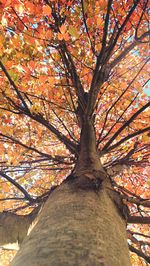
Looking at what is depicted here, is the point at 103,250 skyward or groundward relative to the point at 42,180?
groundward

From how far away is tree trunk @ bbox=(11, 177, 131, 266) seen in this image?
119cm

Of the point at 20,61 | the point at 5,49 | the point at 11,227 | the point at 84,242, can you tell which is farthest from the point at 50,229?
the point at 20,61

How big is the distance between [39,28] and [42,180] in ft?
14.2

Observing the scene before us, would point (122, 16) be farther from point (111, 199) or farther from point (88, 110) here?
point (111, 199)

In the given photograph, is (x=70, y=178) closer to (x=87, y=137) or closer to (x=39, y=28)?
(x=87, y=137)

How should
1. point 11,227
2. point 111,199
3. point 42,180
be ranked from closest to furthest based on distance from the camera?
point 111,199 < point 11,227 < point 42,180

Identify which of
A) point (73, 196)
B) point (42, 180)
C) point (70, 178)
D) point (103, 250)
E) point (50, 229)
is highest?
point (42, 180)

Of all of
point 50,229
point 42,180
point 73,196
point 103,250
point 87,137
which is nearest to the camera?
point 103,250

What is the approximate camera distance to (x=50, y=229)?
4.84ft

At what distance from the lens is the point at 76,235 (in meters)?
1.37

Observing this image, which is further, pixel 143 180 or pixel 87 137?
pixel 143 180

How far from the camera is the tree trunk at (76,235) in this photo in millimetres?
1190

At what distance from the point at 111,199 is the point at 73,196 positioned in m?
0.40

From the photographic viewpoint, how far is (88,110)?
3502 millimetres
